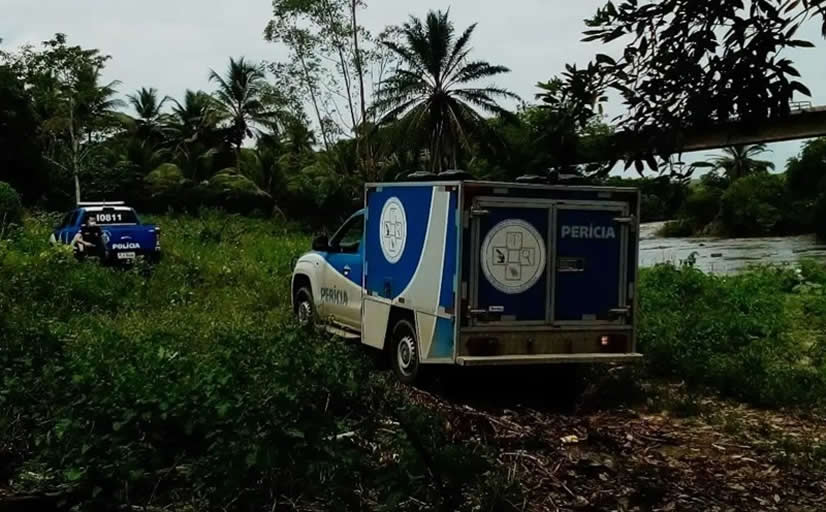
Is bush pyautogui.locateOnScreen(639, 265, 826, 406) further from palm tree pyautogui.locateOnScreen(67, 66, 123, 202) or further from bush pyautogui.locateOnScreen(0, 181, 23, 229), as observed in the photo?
palm tree pyautogui.locateOnScreen(67, 66, 123, 202)

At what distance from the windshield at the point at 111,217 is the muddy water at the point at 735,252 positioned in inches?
571

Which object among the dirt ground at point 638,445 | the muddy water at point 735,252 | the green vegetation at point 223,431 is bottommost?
the muddy water at point 735,252

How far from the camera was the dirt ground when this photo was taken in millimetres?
5840

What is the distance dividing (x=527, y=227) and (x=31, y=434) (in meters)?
4.82

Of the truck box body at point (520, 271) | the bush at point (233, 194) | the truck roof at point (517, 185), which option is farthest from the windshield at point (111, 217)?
the bush at point (233, 194)

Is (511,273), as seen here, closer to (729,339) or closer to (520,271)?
(520,271)

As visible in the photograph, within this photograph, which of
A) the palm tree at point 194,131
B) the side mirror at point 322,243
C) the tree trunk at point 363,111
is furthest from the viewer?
the palm tree at point 194,131

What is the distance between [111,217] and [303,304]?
39.6 feet

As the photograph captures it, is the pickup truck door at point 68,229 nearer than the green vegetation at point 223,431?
No

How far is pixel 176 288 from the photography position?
17500 mm

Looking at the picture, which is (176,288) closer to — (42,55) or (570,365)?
(570,365)

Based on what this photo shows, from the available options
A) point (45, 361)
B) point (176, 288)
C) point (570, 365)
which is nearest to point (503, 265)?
point (570, 365)

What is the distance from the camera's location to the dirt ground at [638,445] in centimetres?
584

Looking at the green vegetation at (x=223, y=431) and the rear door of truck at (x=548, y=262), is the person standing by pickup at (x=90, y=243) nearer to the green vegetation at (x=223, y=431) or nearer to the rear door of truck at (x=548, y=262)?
the green vegetation at (x=223, y=431)
